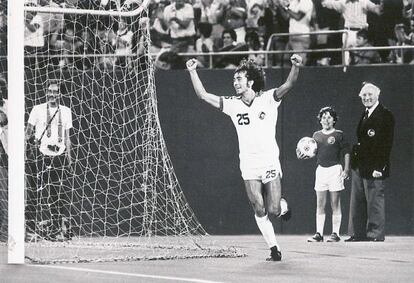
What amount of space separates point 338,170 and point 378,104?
3.61 feet

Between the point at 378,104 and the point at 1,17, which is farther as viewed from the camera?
the point at 378,104

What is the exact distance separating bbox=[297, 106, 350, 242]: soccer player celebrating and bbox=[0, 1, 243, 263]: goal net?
1.73m

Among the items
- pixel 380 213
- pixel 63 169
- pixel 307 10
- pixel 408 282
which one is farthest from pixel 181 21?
pixel 408 282

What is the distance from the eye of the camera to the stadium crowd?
45.7ft

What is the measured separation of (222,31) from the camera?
14719 millimetres

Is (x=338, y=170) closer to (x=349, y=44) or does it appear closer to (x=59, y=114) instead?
(x=349, y=44)

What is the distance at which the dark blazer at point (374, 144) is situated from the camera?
14.0m

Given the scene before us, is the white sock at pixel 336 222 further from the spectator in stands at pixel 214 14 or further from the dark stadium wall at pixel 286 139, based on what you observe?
the spectator in stands at pixel 214 14

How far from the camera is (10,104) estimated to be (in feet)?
34.5

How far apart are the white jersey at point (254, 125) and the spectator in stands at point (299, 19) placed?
259 cm

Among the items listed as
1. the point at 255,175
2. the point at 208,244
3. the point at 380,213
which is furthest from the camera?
the point at 380,213

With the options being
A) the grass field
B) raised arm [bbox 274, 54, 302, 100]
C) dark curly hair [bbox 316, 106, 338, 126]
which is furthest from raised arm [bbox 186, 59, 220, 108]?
dark curly hair [bbox 316, 106, 338, 126]

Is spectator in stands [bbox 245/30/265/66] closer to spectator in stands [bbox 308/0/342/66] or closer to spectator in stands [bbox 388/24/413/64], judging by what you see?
spectator in stands [bbox 308/0/342/66]

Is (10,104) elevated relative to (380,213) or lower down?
elevated
